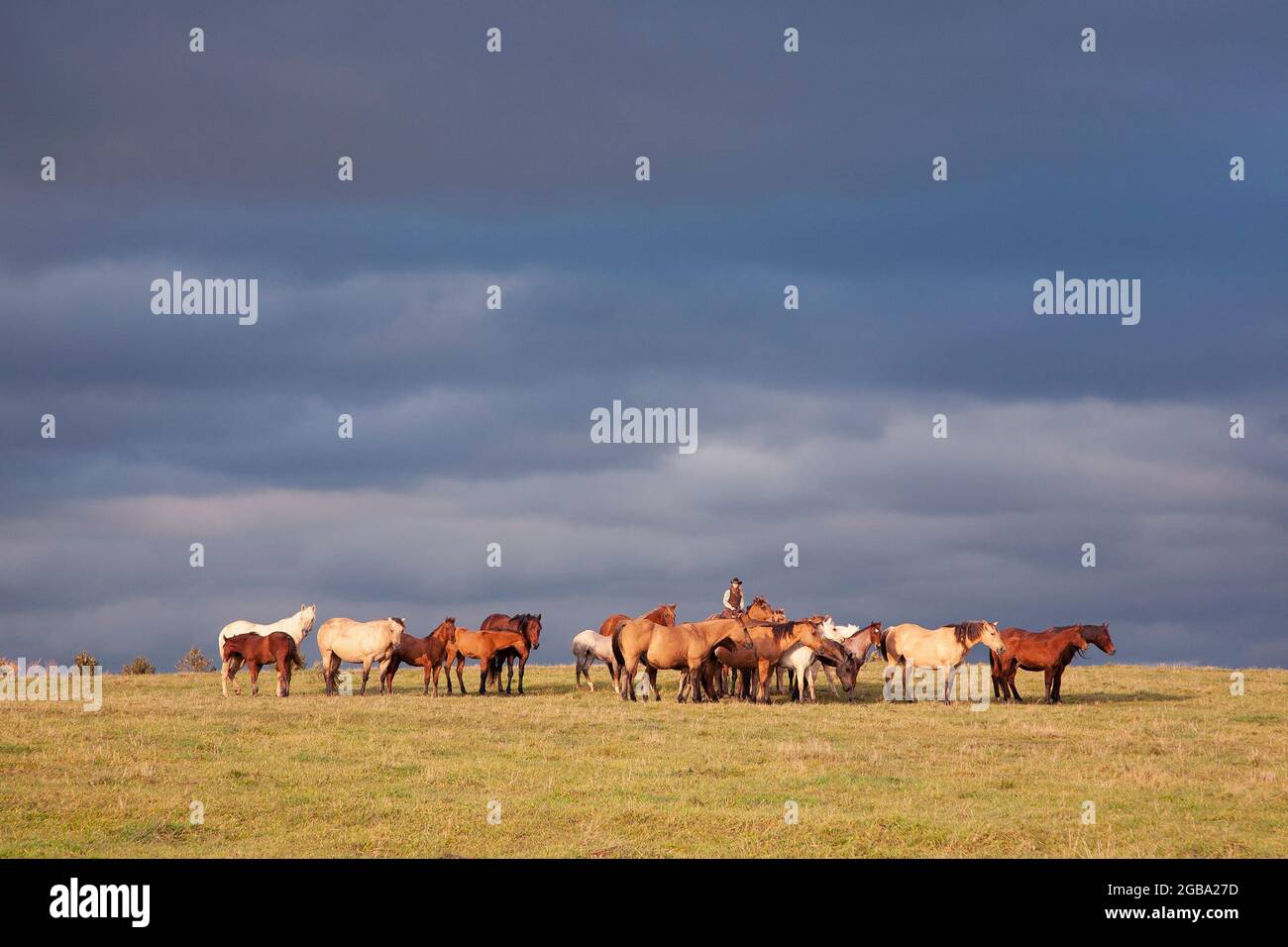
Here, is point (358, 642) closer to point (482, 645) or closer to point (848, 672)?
point (482, 645)

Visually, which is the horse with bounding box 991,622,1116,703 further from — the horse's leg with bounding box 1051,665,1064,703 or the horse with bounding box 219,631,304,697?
the horse with bounding box 219,631,304,697

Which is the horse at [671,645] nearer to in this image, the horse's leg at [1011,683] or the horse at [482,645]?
the horse at [482,645]

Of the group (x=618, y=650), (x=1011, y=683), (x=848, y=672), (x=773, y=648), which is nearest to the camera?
(x=773, y=648)

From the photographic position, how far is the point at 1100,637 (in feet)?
112

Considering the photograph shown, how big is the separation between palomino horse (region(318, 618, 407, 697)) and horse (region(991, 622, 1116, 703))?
16.6 metres

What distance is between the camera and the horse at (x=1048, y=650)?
33.7 m

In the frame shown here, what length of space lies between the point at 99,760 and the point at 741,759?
11254 millimetres

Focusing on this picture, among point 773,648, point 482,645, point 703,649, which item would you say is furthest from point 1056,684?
point 482,645

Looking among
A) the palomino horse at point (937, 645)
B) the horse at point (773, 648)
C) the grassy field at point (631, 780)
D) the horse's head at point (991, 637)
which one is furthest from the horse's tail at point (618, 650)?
the horse's head at point (991, 637)

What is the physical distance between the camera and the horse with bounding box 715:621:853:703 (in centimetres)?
3328

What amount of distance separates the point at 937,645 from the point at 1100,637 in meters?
4.29

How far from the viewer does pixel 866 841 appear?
1752 cm
